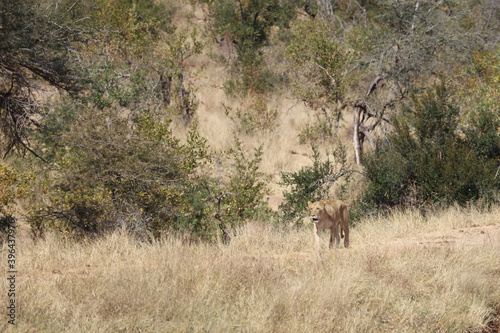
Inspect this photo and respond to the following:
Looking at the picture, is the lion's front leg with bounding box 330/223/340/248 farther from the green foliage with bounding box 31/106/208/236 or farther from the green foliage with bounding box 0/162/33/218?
the green foliage with bounding box 0/162/33/218

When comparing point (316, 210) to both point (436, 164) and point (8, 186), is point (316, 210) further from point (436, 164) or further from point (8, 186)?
point (8, 186)

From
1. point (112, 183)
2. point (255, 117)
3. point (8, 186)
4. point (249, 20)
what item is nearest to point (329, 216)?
point (112, 183)

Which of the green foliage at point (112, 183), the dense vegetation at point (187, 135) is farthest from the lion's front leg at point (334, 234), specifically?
the green foliage at point (112, 183)

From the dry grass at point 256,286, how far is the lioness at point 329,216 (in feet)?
0.85

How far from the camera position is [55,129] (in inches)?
377

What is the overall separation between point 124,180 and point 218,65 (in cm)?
1644

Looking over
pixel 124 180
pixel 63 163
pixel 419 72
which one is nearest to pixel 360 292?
pixel 124 180

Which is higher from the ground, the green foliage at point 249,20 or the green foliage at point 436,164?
the green foliage at point 249,20

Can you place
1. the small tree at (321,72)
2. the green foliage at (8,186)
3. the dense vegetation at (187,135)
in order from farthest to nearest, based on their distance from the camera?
the small tree at (321,72) → the green foliage at (8,186) → the dense vegetation at (187,135)

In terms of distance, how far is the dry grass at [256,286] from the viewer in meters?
4.80

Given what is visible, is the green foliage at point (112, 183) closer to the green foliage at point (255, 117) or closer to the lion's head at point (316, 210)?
the lion's head at point (316, 210)

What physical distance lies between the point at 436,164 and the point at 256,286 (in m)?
6.41

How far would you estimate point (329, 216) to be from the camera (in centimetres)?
703

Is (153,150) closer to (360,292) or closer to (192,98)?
(360,292)
